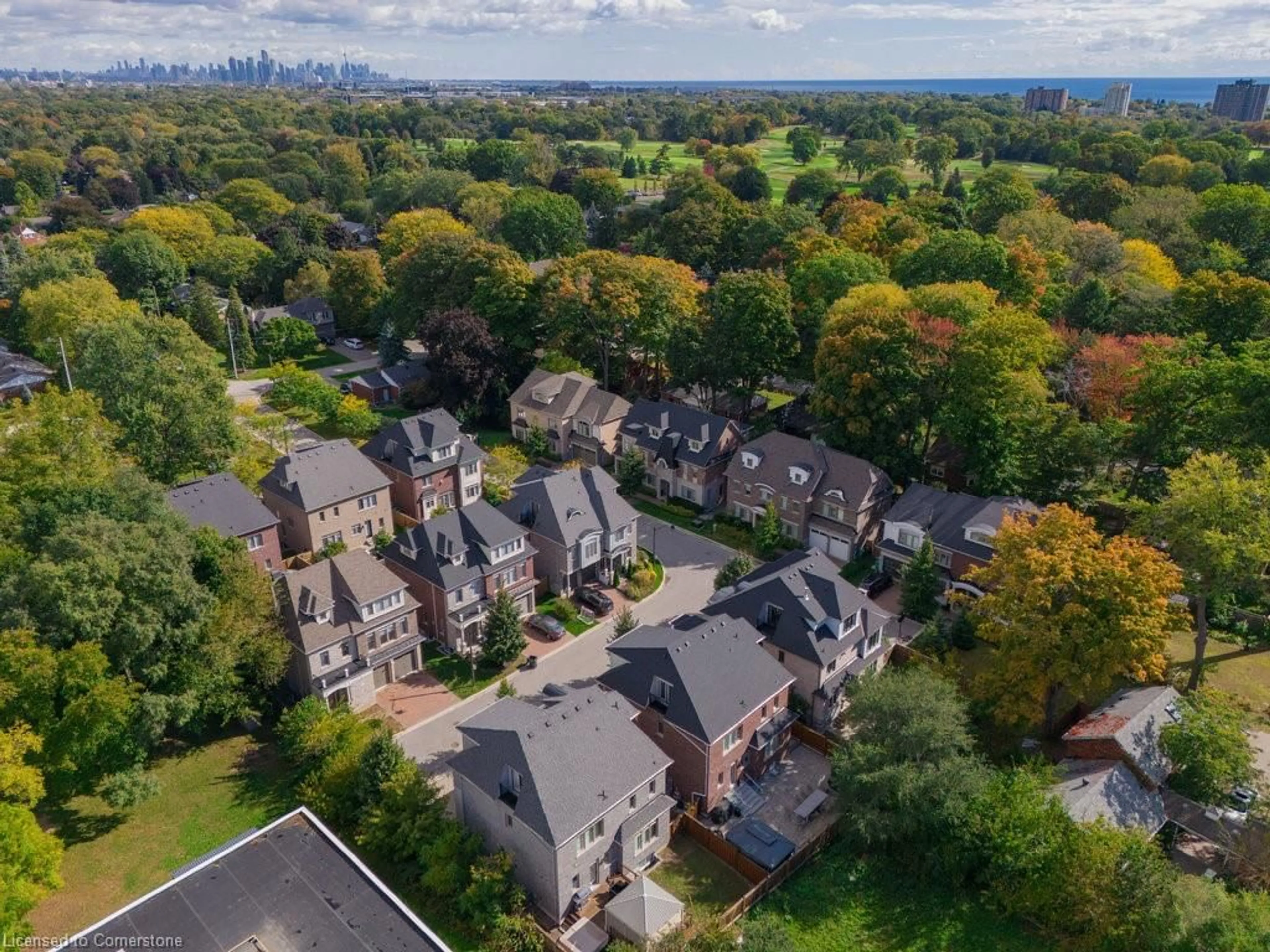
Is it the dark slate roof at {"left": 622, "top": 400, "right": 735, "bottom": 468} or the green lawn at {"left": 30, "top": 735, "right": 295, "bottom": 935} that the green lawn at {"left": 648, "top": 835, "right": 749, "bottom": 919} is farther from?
the dark slate roof at {"left": 622, "top": 400, "right": 735, "bottom": 468}

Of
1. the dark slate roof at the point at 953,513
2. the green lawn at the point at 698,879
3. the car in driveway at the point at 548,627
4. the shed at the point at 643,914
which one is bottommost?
the green lawn at the point at 698,879

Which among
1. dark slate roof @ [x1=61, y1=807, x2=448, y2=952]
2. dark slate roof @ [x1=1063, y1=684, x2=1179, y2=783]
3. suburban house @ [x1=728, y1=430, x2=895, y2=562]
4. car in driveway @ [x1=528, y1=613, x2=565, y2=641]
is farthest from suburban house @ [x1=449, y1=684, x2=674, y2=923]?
suburban house @ [x1=728, y1=430, x2=895, y2=562]

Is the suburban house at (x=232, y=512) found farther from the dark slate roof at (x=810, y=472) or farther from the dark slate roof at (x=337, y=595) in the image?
the dark slate roof at (x=810, y=472)

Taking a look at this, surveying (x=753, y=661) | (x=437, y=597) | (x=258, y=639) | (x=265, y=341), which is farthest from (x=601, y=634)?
(x=265, y=341)

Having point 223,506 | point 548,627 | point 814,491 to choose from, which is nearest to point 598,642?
point 548,627

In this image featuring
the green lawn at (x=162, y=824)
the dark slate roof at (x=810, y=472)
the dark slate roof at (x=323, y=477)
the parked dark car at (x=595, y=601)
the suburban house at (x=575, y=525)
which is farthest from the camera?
the dark slate roof at (x=810, y=472)

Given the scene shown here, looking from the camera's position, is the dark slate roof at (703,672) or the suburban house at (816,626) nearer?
the dark slate roof at (703,672)

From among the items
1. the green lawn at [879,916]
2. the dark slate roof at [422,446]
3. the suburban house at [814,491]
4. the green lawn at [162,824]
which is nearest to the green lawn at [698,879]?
the green lawn at [879,916]

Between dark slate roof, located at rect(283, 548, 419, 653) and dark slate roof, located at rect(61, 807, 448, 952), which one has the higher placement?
dark slate roof, located at rect(283, 548, 419, 653)
